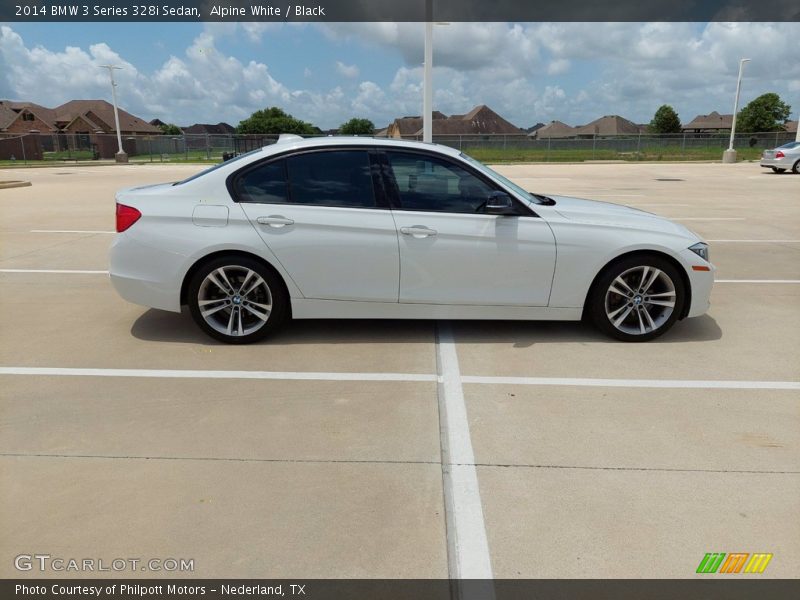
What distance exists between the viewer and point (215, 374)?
4199mm

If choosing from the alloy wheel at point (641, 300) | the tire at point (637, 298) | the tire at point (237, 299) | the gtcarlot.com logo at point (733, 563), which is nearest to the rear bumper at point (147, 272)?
the tire at point (237, 299)

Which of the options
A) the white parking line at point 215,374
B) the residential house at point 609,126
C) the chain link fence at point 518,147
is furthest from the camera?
the residential house at point 609,126

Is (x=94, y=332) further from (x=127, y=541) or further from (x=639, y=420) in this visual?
(x=639, y=420)

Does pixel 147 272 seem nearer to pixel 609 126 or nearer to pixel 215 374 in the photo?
pixel 215 374

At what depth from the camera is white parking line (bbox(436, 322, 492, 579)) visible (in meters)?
2.38

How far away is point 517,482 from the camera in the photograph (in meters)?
2.91

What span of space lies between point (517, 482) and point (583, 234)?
2.34 m

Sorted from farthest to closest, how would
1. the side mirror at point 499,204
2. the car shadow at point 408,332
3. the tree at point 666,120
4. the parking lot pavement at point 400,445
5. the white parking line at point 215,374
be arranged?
1. the tree at point 666,120
2. the car shadow at point 408,332
3. the side mirror at point 499,204
4. the white parking line at point 215,374
5. the parking lot pavement at point 400,445

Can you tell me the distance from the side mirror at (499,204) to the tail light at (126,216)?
275 centimetres

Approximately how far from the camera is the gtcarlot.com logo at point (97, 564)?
7.72ft

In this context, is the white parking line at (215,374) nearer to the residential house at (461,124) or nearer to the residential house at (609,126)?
the residential house at (461,124)

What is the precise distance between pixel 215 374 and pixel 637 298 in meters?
3.35

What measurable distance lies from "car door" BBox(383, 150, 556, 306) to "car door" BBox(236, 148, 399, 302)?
0.15 meters
